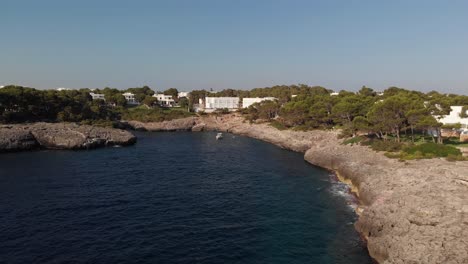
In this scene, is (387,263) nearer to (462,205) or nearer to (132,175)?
(462,205)

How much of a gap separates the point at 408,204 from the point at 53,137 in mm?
80071

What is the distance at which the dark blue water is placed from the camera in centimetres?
2841

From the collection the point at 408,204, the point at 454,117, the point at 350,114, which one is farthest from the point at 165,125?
the point at 408,204

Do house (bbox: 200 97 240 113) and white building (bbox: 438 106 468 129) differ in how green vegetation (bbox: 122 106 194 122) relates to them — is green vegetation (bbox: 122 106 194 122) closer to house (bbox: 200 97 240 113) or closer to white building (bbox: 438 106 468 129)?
house (bbox: 200 97 240 113)

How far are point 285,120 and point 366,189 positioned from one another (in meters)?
72.7

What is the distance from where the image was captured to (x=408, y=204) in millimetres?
31438

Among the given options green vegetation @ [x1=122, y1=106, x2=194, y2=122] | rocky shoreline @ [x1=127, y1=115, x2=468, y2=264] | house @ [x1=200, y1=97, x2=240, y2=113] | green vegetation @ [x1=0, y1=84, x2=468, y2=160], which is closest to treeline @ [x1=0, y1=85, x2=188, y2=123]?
Answer: green vegetation @ [x1=0, y1=84, x2=468, y2=160]

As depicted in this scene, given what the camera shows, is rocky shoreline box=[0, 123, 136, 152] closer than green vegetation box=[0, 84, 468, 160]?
No

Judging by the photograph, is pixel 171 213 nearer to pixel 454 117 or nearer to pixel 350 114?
pixel 350 114

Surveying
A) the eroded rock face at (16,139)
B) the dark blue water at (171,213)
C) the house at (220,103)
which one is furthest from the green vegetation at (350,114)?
the house at (220,103)

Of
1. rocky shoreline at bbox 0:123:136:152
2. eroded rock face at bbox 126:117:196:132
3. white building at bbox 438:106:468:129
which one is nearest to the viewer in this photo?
white building at bbox 438:106:468:129

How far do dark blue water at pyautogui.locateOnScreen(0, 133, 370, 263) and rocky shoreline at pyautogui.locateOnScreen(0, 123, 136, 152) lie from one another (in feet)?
39.5

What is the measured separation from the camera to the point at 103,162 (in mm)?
65875

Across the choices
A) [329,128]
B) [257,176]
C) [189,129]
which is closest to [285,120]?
[329,128]
